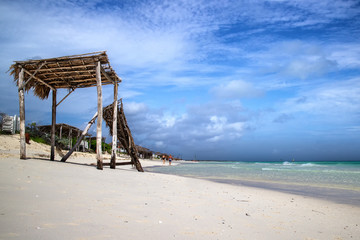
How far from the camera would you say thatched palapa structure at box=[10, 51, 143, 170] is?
9758 millimetres

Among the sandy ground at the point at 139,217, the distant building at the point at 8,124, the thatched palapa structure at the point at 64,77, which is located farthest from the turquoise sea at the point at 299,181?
the distant building at the point at 8,124

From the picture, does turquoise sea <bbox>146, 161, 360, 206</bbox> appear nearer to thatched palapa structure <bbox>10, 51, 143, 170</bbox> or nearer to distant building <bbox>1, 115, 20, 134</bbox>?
thatched palapa structure <bbox>10, 51, 143, 170</bbox>

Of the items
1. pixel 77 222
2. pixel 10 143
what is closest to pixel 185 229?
pixel 77 222

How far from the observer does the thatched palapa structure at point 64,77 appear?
9.76 metres

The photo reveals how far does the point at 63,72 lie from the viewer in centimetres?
1089

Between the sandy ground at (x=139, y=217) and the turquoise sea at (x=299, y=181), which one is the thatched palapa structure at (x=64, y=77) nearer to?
the sandy ground at (x=139, y=217)

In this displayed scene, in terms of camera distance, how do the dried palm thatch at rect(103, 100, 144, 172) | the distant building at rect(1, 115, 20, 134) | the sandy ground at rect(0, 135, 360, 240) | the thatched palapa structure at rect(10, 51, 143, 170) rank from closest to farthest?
the sandy ground at rect(0, 135, 360, 240), the thatched palapa structure at rect(10, 51, 143, 170), the dried palm thatch at rect(103, 100, 144, 172), the distant building at rect(1, 115, 20, 134)

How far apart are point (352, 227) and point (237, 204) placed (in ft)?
7.01

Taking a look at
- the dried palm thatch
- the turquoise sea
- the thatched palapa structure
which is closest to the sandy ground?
the turquoise sea

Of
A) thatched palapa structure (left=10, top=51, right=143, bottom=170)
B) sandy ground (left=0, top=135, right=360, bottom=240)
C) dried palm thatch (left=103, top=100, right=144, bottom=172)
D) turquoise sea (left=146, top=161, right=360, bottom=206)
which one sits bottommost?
turquoise sea (left=146, top=161, right=360, bottom=206)

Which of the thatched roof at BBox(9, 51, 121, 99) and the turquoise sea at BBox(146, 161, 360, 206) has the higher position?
the thatched roof at BBox(9, 51, 121, 99)

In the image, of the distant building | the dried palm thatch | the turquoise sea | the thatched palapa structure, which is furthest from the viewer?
the distant building

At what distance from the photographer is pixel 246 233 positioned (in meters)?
3.30

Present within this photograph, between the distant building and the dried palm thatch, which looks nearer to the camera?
the dried palm thatch
